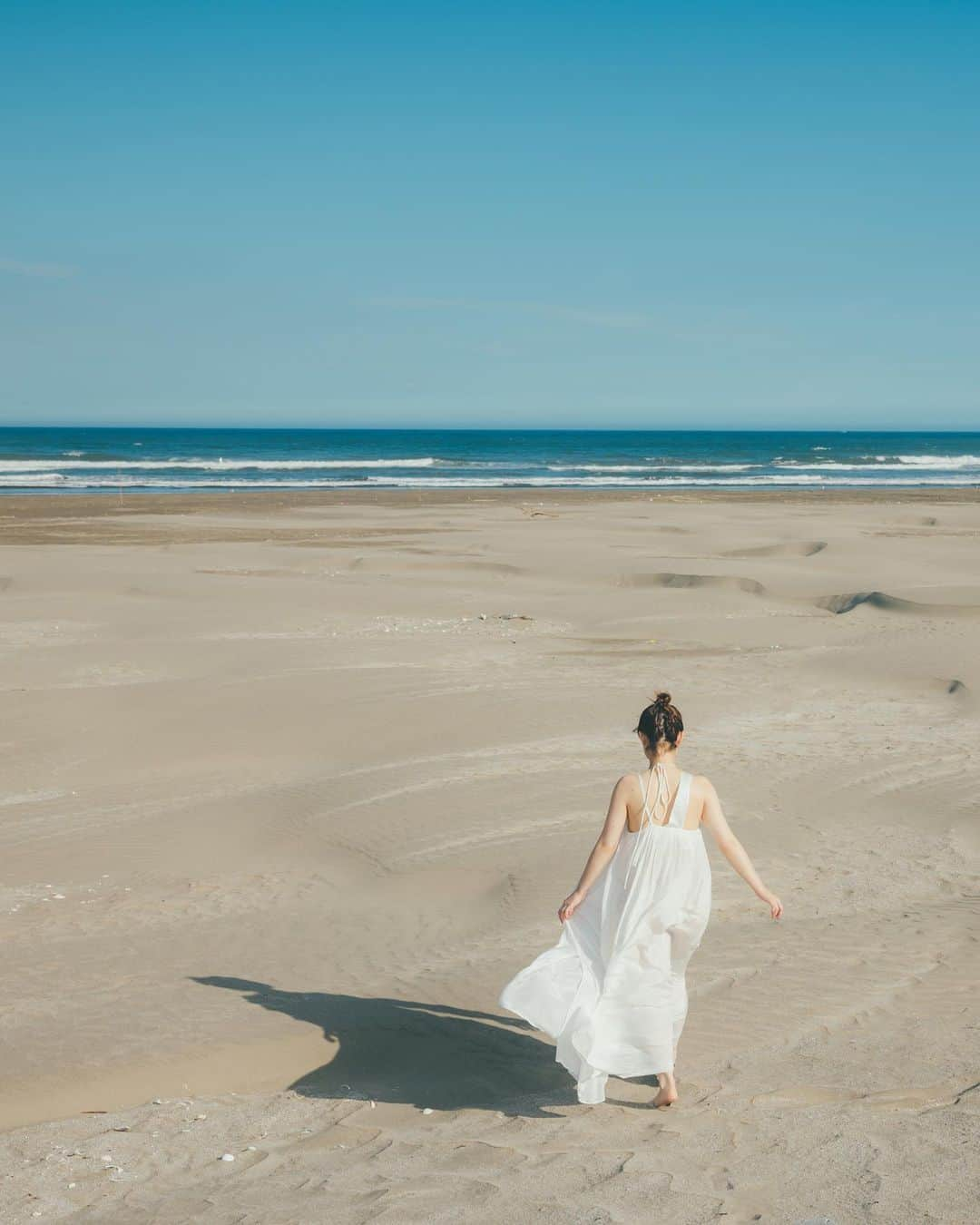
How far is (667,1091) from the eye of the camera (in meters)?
4.39

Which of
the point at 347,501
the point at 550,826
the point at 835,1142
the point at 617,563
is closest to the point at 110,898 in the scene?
the point at 550,826

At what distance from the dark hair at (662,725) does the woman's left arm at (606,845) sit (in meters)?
0.17

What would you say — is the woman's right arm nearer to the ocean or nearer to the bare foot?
the bare foot

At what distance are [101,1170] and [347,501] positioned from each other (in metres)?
33.6

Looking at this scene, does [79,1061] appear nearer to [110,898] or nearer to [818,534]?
[110,898]

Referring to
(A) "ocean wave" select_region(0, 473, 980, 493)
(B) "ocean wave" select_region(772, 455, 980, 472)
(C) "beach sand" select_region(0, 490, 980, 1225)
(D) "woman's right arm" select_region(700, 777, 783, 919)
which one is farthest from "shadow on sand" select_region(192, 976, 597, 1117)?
(B) "ocean wave" select_region(772, 455, 980, 472)

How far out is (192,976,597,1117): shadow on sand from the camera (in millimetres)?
4656

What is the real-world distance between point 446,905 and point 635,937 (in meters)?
2.34

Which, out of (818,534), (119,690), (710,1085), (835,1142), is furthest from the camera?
(818,534)

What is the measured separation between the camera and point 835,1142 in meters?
4.03

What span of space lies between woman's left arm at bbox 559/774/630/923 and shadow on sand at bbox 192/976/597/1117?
2.34ft

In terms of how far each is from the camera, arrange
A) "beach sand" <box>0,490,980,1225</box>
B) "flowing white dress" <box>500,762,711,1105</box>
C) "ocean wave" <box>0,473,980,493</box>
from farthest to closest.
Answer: "ocean wave" <box>0,473,980,493</box> < "flowing white dress" <box>500,762,711,1105</box> < "beach sand" <box>0,490,980,1225</box>

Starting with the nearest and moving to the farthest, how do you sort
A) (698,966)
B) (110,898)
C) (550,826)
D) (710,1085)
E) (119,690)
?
(710,1085)
(698,966)
(110,898)
(550,826)
(119,690)

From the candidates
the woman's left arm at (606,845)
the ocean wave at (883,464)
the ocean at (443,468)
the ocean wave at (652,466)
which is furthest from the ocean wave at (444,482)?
the woman's left arm at (606,845)
